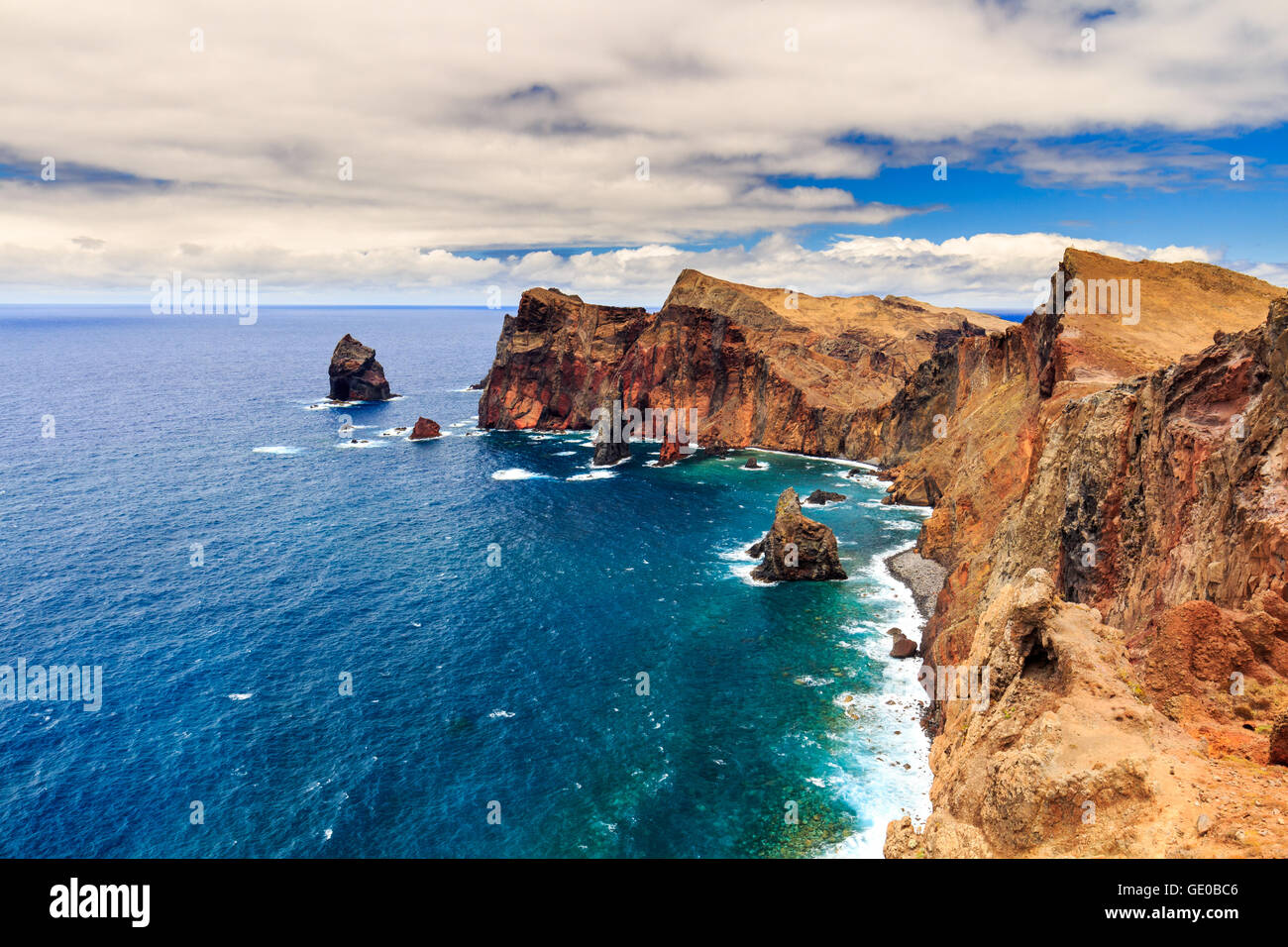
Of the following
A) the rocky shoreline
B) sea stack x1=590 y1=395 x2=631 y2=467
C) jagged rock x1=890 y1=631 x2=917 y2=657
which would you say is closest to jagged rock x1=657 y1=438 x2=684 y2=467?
sea stack x1=590 y1=395 x2=631 y2=467

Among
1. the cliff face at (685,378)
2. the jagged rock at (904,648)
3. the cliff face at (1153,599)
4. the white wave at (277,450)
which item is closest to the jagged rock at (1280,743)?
the cliff face at (1153,599)

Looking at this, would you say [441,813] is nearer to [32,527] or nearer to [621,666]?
[621,666]

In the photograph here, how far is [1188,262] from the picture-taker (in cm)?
9156

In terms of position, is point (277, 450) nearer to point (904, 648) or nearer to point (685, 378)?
point (685, 378)

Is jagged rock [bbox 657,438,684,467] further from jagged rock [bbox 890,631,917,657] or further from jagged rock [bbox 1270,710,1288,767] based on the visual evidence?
jagged rock [bbox 1270,710,1288,767]

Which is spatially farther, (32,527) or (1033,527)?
(32,527)

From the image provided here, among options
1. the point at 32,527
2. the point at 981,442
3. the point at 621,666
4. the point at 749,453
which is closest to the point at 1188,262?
the point at 981,442

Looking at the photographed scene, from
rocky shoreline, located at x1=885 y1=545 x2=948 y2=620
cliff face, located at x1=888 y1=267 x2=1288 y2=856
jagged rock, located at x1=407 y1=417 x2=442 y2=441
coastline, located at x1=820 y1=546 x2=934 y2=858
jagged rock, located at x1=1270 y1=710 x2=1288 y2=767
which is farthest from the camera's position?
jagged rock, located at x1=407 y1=417 x2=442 y2=441

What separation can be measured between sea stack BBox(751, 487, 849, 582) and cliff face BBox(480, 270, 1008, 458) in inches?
2729

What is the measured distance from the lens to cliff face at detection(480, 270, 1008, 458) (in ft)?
501

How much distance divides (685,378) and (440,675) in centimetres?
11300
